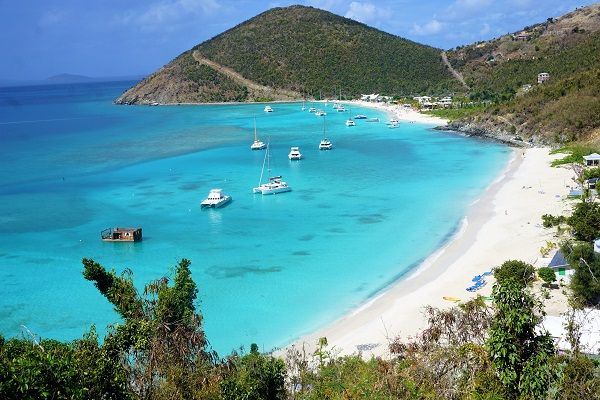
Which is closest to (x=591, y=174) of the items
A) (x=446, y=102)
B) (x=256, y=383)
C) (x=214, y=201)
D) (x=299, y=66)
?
(x=214, y=201)

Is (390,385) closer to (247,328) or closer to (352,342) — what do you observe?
(352,342)

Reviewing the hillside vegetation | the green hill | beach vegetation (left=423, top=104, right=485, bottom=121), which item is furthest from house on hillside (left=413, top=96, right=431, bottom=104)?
the green hill

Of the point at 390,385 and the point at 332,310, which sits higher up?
the point at 390,385

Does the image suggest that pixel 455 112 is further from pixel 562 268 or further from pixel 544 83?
pixel 562 268

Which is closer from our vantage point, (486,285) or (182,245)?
(486,285)

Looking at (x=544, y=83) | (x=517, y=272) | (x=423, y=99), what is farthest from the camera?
(x=423, y=99)

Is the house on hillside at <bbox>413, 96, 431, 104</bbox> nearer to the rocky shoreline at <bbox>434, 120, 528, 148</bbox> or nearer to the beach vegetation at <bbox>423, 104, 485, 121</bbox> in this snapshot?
the beach vegetation at <bbox>423, 104, 485, 121</bbox>

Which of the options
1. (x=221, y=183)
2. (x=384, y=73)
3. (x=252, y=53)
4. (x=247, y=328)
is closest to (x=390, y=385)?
(x=247, y=328)

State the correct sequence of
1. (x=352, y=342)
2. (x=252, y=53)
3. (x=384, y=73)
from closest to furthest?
(x=352, y=342), (x=384, y=73), (x=252, y=53)
